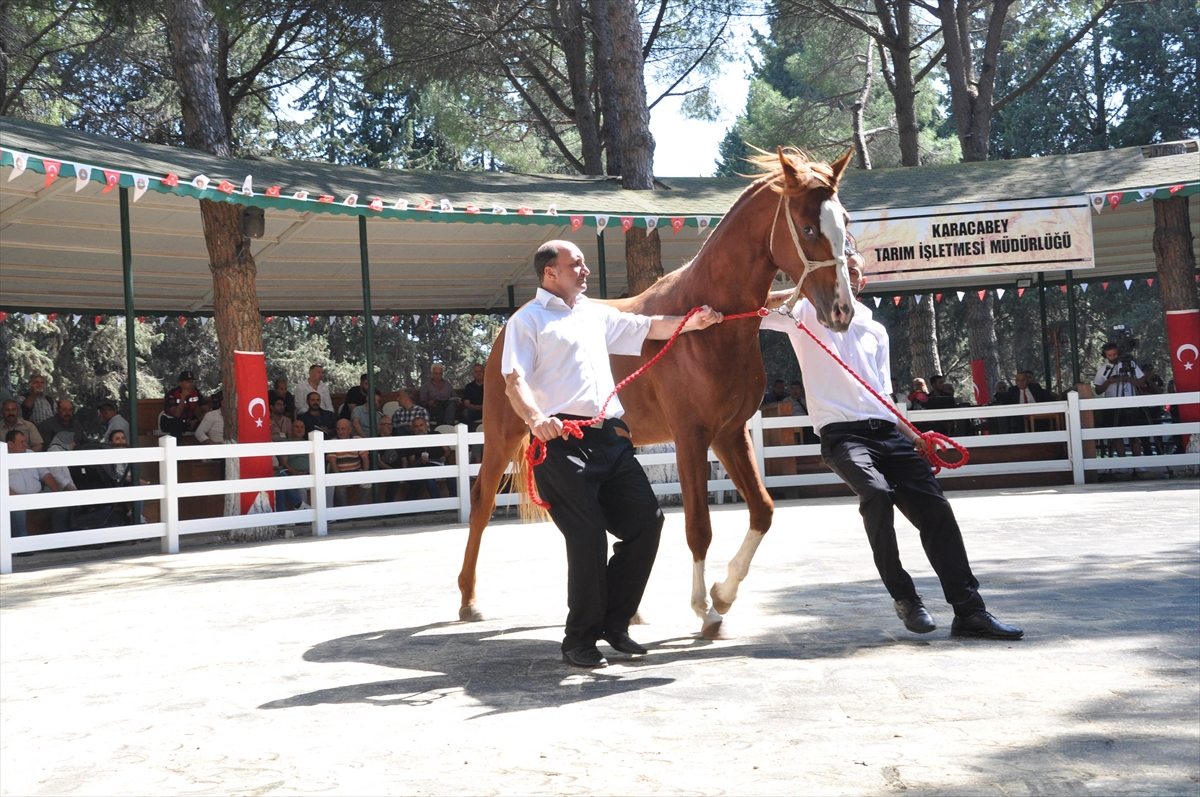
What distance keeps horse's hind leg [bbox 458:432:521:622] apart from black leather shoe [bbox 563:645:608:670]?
138 cm

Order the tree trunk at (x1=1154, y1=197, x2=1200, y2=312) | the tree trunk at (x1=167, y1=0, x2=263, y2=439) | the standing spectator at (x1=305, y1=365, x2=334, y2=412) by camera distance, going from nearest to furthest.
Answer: the tree trunk at (x1=167, y1=0, x2=263, y2=439) → the tree trunk at (x1=1154, y1=197, x2=1200, y2=312) → the standing spectator at (x1=305, y1=365, x2=334, y2=412)

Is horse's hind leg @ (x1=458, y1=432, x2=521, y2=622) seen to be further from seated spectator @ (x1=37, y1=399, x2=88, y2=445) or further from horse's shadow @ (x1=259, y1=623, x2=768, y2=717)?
seated spectator @ (x1=37, y1=399, x2=88, y2=445)

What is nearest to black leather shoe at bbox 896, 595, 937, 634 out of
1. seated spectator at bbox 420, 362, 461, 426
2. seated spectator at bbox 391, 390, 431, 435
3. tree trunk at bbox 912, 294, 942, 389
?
seated spectator at bbox 391, 390, 431, 435

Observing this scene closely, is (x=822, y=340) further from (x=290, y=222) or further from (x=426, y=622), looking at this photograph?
(x=290, y=222)

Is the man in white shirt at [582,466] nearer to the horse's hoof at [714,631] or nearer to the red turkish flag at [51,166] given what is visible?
the horse's hoof at [714,631]

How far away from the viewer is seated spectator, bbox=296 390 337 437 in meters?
14.3

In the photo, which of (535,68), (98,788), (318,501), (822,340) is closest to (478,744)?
(98,788)

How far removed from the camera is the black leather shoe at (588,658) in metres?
4.53

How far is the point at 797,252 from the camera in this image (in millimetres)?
4773

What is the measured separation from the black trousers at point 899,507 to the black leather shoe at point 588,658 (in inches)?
48.2

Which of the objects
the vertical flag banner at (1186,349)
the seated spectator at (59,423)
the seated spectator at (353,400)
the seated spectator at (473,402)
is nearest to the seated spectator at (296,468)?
the seated spectator at (353,400)

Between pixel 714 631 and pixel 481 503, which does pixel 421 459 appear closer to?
pixel 481 503

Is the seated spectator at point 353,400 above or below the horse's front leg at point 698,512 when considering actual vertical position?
above

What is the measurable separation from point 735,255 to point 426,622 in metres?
2.47
